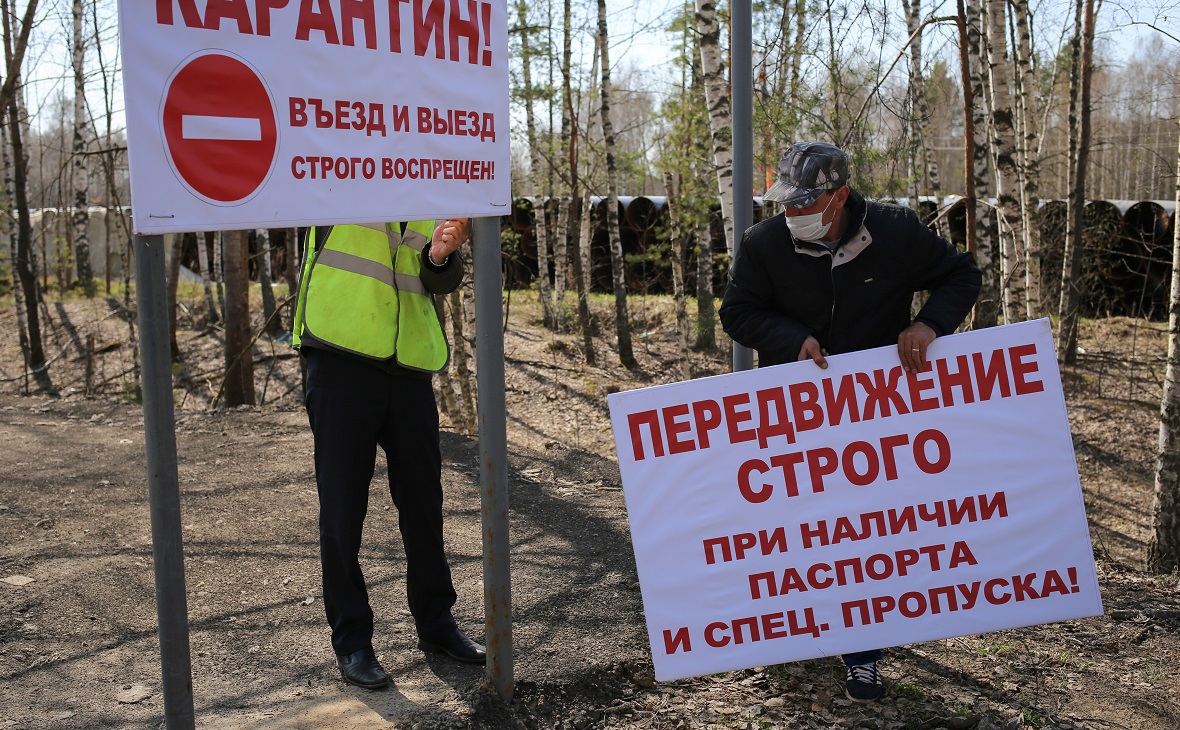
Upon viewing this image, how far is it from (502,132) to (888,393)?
1573 mm

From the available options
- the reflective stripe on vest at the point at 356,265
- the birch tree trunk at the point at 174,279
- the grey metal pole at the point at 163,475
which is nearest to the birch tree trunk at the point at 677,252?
the birch tree trunk at the point at 174,279

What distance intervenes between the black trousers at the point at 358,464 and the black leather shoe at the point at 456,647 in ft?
0.71

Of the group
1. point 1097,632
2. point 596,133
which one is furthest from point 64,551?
point 596,133

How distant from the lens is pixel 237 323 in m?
10.4

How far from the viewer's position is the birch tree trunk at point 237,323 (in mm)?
9961

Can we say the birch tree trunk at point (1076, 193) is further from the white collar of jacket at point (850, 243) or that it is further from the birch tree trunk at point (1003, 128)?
the white collar of jacket at point (850, 243)

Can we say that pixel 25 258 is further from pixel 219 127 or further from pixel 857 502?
pixel 857 502

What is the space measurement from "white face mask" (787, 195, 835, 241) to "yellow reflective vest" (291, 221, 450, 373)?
1368 mm

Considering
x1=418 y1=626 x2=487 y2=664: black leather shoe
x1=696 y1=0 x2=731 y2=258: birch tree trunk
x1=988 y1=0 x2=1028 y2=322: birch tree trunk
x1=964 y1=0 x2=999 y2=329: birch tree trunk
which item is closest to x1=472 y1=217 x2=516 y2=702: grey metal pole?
x1=418 y1=626 x2=487 y2=664: black leather shoe

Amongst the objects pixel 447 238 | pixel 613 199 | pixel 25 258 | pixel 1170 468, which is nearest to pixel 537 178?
pixel 613 199

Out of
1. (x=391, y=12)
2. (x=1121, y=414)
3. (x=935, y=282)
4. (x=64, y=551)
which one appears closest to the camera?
(x=391, y=12)

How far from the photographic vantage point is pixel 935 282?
11.4 ft

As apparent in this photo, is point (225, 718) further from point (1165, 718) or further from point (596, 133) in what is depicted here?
point (596, 133)

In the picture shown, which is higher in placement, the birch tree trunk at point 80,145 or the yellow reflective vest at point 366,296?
the birch tree trunk at point 80,145
